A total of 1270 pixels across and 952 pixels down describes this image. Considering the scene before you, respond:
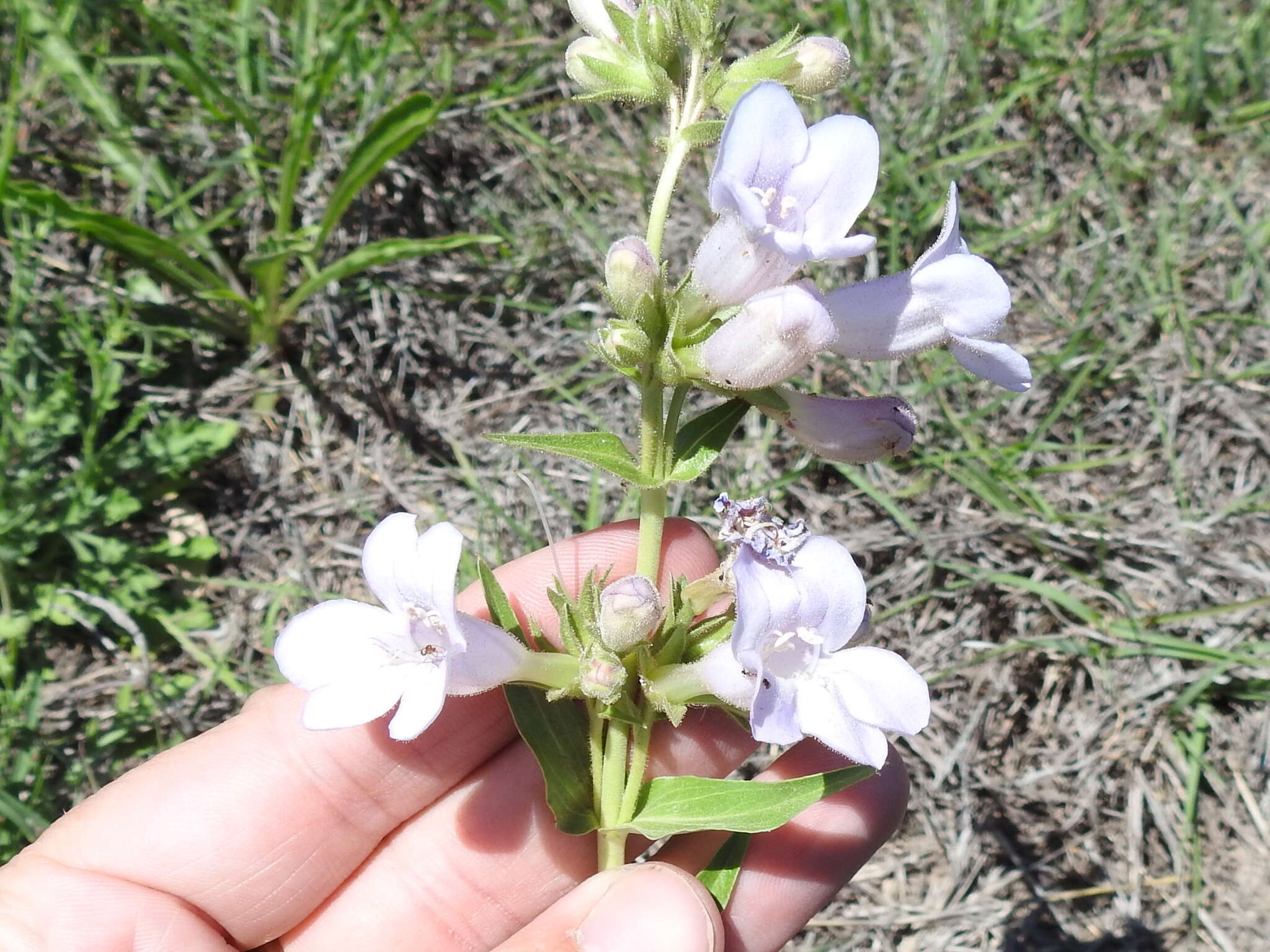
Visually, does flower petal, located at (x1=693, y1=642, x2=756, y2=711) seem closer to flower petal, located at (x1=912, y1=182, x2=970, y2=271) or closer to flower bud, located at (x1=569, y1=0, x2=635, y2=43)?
flower petal, located at (x1=912, y1=182, x2=970, y2=271)

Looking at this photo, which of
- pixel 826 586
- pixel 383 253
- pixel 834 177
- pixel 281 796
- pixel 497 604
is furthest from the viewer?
pixel 383 253

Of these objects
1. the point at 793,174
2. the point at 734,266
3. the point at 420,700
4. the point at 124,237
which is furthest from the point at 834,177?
the point at 124,237

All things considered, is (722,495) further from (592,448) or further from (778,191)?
(778,191)

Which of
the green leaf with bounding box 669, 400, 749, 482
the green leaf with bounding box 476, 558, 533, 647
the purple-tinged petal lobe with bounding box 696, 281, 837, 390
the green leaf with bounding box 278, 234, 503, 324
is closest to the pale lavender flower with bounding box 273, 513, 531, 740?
the green leaf with bounding box 476, 558, 533, 647

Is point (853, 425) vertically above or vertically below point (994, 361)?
below

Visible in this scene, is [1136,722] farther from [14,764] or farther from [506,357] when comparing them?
[14,764]

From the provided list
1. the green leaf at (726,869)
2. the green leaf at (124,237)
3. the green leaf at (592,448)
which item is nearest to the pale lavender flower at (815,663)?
the green leaf at (592,448)

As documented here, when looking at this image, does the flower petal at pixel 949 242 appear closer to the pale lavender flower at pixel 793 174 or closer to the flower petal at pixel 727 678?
the pale lavender flower at pixel 793 174

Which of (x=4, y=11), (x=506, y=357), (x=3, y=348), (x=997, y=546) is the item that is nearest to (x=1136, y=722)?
(x=997, y=546)
